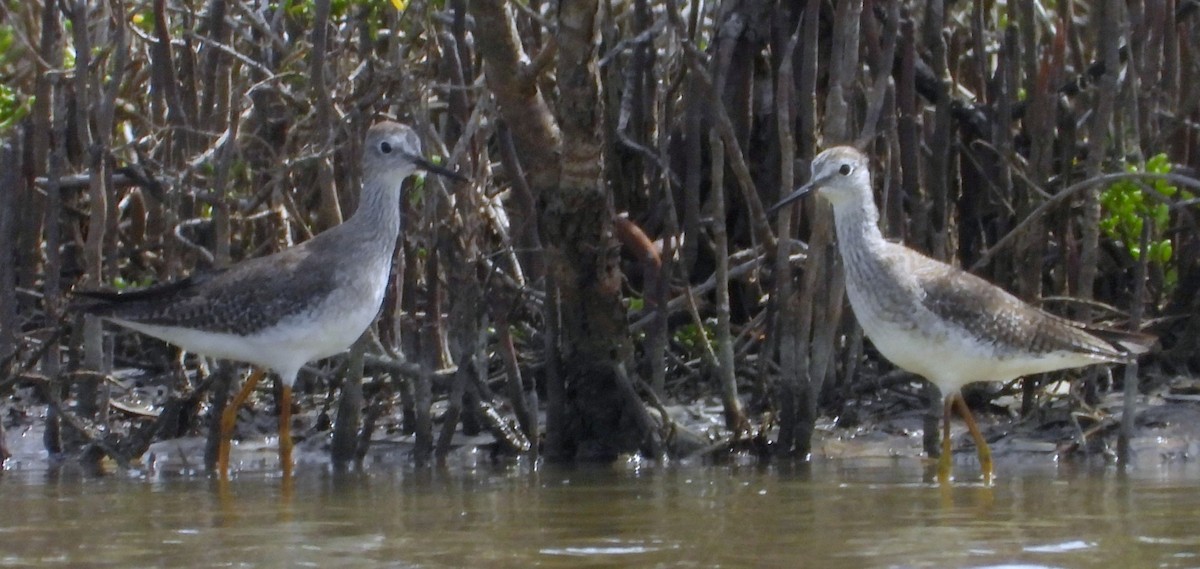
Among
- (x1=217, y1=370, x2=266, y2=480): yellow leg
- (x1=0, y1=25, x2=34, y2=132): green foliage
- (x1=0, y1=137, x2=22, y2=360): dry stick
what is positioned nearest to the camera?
(x1=217, y1=370, x2=266, y2=480): yellow leg

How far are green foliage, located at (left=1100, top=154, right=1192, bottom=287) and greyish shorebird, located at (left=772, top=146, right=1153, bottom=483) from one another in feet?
2.50

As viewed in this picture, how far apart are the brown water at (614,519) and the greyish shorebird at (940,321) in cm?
54

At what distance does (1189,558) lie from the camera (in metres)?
5.64

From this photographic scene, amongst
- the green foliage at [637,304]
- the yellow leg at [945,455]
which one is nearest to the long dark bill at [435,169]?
the green foliage at [637,304]

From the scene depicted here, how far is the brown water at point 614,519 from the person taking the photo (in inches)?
228

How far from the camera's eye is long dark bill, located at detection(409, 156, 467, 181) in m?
8.12

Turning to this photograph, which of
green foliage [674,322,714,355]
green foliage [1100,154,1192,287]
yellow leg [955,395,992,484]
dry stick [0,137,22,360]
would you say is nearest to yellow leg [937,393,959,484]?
yellow leg [955,395,992,484]

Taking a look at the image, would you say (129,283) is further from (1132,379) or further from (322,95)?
(1132,379)

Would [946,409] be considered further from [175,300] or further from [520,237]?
[175,300]

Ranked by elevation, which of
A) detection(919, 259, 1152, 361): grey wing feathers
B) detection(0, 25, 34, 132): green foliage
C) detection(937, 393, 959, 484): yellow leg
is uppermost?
detection(0, 25, 34, 132): green foliage

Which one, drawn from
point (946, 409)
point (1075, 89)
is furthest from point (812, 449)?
point (1075, 89)

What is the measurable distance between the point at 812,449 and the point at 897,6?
2.37 metres

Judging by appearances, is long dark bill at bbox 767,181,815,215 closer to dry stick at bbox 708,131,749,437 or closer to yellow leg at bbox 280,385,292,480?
dry stick at bbox 708,131,749,437

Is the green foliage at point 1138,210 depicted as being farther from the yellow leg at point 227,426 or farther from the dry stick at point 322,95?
the yellow leg at point 227,426
